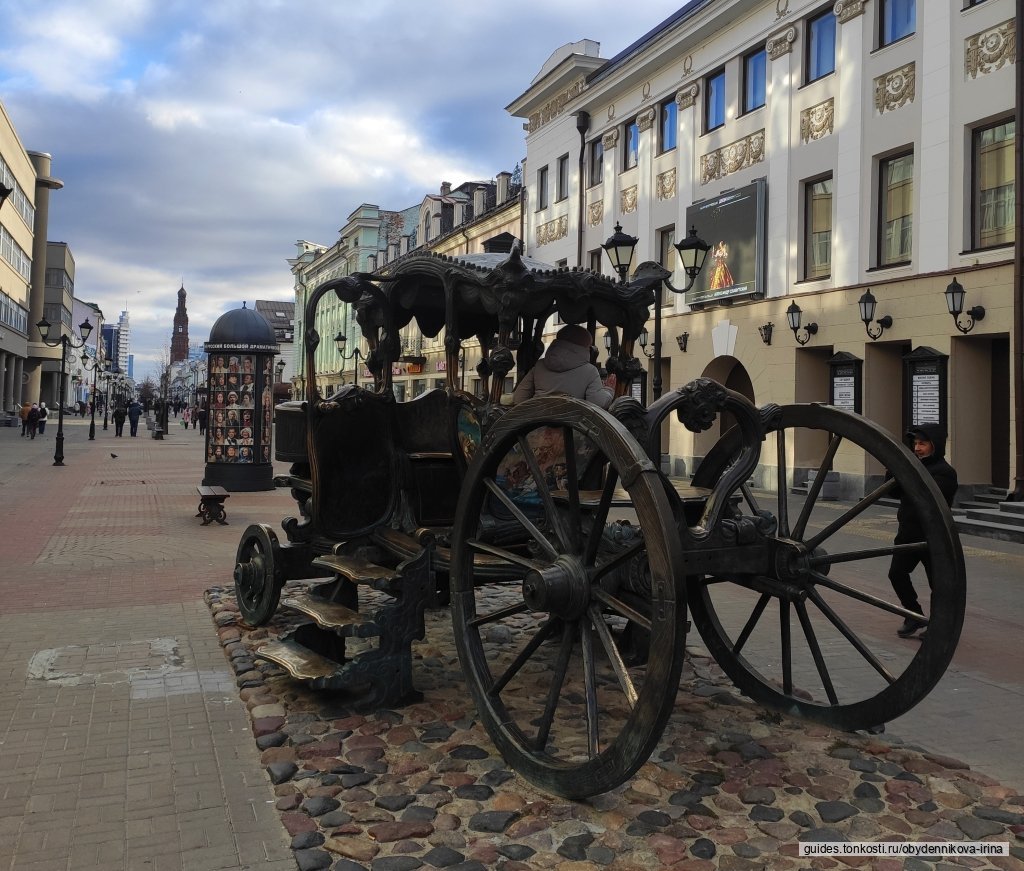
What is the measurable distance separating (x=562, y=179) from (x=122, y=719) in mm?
25796

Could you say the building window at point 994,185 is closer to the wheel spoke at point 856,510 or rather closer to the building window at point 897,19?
the building window at point 897,19

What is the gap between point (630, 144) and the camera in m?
24.7

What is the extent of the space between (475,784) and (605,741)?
2.69ft

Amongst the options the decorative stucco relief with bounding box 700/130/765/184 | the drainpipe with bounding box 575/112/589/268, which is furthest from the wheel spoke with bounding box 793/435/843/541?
the drainpipe with bounding box 575/112/589/268

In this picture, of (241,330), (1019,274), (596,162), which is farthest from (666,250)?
(241,330)

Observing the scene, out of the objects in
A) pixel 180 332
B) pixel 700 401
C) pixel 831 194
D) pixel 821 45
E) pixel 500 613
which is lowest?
pixel 500 613

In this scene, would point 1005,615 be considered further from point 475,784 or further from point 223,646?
point 223,646

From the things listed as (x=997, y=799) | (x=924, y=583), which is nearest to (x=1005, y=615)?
(x=924, y=583)

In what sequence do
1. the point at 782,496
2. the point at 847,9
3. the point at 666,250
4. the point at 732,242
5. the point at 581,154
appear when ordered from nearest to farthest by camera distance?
the point at 782,496 → the point at 847,9 → the point at 732,242 → the point at 666,250 → the point at 581,154

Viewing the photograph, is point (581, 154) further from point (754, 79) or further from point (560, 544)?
point (560, 544)

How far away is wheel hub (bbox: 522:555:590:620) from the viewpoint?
11.8 ft

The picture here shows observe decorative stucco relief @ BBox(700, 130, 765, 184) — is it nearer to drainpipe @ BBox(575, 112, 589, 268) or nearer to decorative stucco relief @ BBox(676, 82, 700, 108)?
decorative stucco relief @ BBox(676, 82, 700, 108)

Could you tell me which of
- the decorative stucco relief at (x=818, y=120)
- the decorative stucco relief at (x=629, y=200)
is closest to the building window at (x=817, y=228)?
the decorative stucco relief at (x=818, y=120)

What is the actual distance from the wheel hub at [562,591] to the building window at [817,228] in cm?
1569
